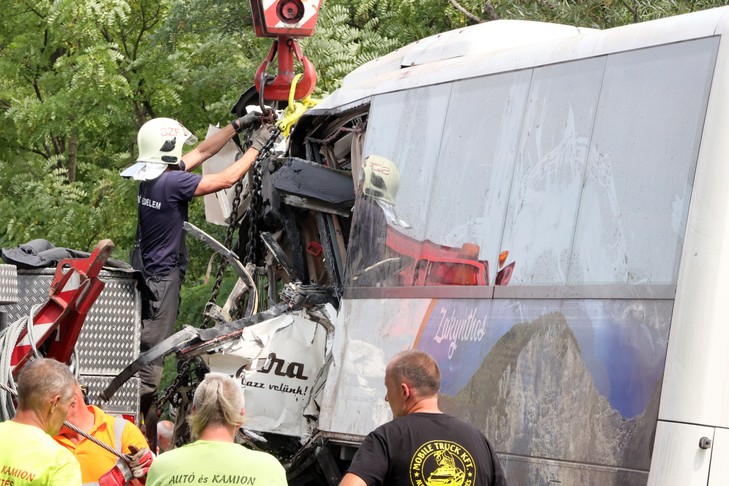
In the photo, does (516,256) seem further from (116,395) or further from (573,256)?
(116,395)

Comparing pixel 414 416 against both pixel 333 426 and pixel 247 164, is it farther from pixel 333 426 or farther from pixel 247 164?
pixel 247 164

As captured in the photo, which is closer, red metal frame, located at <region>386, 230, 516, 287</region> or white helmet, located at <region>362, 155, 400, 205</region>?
red metal frame, located at <region>386, 230, 516, 287</region>

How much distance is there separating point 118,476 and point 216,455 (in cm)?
140

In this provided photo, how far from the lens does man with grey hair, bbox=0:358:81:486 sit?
512 centimetres

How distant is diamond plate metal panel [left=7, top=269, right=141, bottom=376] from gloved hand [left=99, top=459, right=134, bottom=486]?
212 cm

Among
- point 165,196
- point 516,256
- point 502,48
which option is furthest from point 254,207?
point 516,256

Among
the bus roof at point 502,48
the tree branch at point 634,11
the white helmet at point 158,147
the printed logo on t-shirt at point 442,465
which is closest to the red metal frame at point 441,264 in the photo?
the bus roof at point 502,48

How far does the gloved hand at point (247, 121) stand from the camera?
Result: 9922 mm

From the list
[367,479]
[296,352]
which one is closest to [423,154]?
[296,352]

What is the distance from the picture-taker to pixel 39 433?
17.2ft

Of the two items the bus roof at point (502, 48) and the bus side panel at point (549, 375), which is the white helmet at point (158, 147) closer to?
the bus roof at point (502, 48)

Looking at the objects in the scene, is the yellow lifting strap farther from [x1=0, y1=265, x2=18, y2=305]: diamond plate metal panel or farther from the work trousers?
[x1=0, y1=265, x2=18, y2=305]: diamond plate metal panel

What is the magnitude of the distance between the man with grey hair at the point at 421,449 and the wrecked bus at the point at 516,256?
75 cm

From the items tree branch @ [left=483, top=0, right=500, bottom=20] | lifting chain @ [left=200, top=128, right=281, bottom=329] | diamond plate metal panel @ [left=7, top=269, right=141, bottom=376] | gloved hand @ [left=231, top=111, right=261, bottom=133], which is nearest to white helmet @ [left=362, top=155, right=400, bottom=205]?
lifting chain @ [left=200, top=128, right=281, bottom=329]
